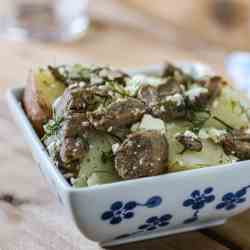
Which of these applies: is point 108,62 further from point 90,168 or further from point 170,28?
point 90,168

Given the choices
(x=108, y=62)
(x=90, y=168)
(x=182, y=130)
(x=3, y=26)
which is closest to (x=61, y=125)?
(x=90, y=168)

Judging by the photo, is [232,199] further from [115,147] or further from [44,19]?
[44,19]

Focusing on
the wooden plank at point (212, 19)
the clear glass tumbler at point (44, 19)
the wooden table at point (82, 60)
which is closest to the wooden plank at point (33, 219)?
the wooden table at point (82, 60)

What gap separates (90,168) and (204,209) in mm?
208

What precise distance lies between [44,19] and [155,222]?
1299mm

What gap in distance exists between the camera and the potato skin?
43.3 inches

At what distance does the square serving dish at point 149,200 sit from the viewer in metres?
0.91

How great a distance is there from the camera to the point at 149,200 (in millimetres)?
947

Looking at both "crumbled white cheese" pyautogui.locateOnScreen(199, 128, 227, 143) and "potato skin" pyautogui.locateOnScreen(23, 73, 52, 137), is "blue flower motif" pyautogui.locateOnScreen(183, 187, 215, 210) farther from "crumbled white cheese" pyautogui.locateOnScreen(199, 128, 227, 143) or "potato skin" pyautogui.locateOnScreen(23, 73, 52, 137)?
"potato skin" pyautogui.locateOnScreen(23, 73, 52, 137)

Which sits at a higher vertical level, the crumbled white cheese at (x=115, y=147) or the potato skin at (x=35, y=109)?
the crumbled white cheese at (x=115, y=147)

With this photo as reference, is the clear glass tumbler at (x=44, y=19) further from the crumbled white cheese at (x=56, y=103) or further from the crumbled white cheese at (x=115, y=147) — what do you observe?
the crumbled white cheese at (x=115, y=147)

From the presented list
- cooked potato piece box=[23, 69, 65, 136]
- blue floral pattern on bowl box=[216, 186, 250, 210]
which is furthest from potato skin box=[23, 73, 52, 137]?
blue floral pattern on bowl box=[216, 186, 250, 210]

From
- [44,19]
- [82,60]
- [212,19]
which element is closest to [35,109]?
[82,60]

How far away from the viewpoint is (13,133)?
148 cm
